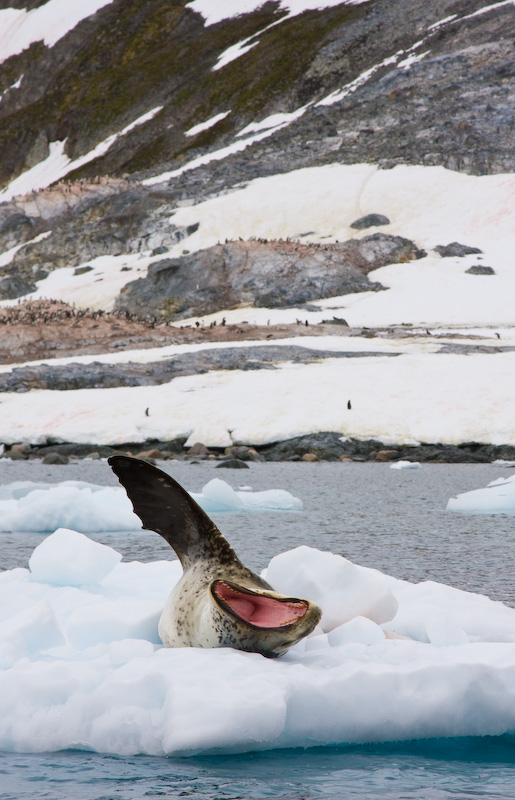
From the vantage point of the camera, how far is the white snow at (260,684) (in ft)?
12.1

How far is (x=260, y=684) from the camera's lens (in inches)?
152

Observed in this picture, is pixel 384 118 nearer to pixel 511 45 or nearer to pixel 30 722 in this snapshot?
pixel 511 45

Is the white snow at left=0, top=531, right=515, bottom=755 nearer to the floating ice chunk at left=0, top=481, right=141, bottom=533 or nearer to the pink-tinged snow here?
the floating ice chunk at left=0, top=481, right=141, bottom=533

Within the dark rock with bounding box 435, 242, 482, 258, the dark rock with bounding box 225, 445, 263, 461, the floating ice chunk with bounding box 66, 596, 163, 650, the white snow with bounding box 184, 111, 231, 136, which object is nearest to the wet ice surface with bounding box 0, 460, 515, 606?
the floating ice chunk with bounding box 66, 596, 163, 650

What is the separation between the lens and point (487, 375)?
28562 mm

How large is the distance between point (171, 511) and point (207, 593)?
667mm

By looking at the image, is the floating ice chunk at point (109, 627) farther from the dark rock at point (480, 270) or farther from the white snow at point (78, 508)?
the dark rock at point (480, 270)

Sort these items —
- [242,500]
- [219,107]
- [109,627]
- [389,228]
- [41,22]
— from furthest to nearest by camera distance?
[41,22], [219,107], [389,228], [242,500], [109,627]

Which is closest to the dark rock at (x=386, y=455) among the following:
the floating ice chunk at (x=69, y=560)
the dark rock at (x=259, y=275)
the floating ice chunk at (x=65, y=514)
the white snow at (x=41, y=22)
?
the floating ice chunk at (x=65, y=514)

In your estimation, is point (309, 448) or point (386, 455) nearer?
point (386, 455)

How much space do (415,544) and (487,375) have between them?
20.1m

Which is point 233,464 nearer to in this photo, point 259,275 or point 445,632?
point 445,632

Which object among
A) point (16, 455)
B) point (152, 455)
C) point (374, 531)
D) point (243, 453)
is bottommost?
point (243, 453)

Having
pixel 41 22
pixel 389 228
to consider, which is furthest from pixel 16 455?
pixel 41 22
